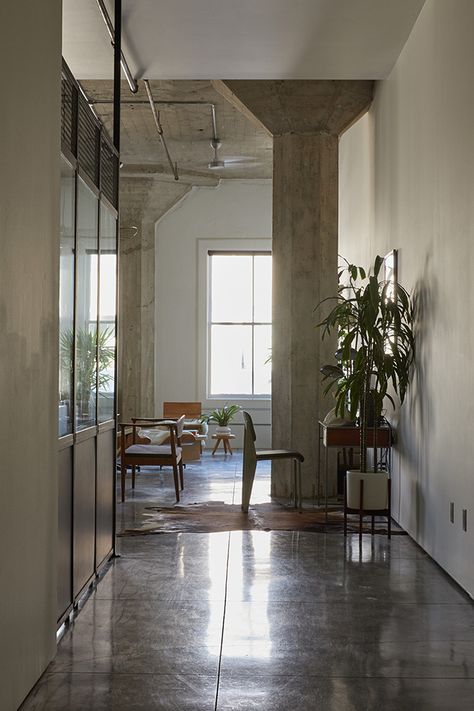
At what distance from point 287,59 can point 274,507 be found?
14.1 ft

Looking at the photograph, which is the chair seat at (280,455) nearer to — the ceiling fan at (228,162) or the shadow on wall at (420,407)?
the shadow on wall at (420,407)

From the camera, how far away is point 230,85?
9.41 metres

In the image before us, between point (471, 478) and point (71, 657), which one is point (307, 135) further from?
point (71, 657)

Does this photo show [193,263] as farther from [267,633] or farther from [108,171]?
[267,633]

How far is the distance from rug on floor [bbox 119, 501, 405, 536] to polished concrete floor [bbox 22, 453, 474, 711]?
0.57m

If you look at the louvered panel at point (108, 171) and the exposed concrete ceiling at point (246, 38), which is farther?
the exposed concrete ceiling at point (246, 38)

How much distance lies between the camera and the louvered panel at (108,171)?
590 centimetres

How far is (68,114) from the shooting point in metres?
4.86

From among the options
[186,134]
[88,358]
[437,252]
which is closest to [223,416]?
[186,134]

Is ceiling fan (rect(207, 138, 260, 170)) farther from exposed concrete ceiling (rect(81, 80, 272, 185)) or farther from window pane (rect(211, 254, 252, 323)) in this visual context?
window pane (rect(211, 254, 252, 323))

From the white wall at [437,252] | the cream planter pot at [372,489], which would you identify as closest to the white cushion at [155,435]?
the white wall at [437,252]

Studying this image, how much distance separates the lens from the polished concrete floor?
3602 millimetres

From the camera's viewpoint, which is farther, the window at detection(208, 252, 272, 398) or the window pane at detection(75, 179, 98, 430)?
the window at detection(208, 252, 272, 398)

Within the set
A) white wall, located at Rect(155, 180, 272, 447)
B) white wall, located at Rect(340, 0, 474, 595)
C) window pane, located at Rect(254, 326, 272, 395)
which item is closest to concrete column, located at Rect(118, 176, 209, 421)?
white wall, located at Rect(155, 180, 272, 447)
